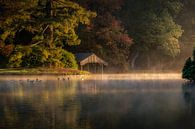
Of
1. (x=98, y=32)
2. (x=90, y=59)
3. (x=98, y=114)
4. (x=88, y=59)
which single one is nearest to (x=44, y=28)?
(x=88, y=59)

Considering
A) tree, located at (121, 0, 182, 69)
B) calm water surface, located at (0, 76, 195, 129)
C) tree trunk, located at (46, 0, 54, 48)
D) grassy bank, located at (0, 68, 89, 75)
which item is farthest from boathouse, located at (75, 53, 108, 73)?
calm water surface, located at (0, 76, 195, 129)

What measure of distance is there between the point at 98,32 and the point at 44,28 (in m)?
12.1

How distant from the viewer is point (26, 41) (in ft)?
269

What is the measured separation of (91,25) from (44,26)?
440 inches

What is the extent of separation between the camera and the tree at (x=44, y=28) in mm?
73500

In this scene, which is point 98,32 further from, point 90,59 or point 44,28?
point 44,28

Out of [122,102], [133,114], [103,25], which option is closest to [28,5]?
[103,25]

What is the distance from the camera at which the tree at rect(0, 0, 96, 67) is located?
7350cm

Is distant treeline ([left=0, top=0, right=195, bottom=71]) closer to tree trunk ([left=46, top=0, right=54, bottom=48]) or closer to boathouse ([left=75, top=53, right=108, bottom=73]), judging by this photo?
tree trunk ([left=46, top=0, right=54, bottom=48])

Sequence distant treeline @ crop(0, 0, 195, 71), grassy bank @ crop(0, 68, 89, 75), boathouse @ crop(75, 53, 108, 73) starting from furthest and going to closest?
boathouse @ crop(75, 53, 108, 73) → distant treeline @ crop(0, 0, 195, 71) → grassy bank @ crop(0, 68, 89, 75)

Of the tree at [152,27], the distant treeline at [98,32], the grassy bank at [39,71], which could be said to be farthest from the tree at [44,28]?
the tree at [152,27]

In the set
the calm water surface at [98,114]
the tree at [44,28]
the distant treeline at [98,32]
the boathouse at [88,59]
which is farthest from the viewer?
the boathouse at [88,59]

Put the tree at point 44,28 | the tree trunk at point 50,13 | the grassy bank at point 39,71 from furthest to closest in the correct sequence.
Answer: the tree trunk at point 50,13
the tree at point 44,28
the grassy bank at point 39,71

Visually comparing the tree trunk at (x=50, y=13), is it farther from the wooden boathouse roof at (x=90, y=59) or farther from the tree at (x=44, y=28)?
the wooden boathouse roof at (x=90, y=59)
